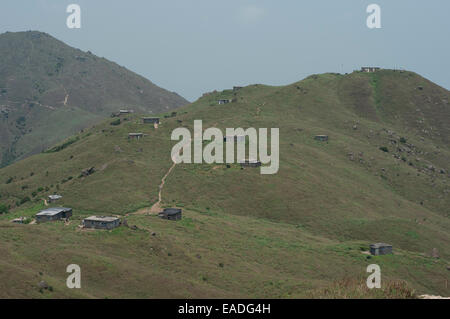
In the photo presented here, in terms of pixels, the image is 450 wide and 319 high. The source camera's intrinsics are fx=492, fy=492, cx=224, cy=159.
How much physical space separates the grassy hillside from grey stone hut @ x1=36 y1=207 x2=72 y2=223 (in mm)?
1995

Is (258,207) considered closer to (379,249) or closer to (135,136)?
(379,249)

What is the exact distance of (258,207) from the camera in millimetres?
95500

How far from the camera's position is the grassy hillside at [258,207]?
5581 centimetres

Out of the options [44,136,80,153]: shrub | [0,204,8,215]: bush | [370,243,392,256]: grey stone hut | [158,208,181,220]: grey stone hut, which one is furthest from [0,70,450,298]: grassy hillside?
[44,136,80,153]: shrub

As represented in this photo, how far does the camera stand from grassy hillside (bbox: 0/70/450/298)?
55.8m

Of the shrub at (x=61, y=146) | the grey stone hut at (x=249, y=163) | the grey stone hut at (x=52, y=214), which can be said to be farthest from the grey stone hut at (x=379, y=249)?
the shrub at (x=61, y=146)

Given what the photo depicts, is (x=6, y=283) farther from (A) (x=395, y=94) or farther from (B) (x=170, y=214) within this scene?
(A) (x=395, y=94)

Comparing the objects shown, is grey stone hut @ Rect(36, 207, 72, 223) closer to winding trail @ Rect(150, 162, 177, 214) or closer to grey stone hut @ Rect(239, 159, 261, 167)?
winding trail @ Rect(150, 162, 177, 214)

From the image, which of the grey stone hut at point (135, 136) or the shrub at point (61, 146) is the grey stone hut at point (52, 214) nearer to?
the grey stone hut at point (135, 136)

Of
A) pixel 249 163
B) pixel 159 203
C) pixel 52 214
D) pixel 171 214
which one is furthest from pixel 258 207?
pixel 52 214
